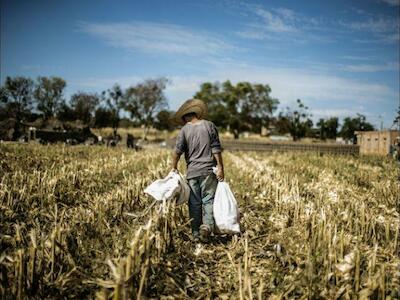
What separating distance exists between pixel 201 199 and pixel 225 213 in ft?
1.49

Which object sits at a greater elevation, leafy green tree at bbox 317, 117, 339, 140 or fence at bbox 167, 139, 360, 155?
leafy green tree at bbox 317, 117, 339, 140

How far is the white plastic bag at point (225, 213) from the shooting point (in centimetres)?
445

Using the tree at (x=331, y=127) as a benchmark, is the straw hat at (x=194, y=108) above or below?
below

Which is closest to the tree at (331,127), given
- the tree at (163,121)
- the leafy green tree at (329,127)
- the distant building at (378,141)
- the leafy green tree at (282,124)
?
the leafy green tree at (329,127)

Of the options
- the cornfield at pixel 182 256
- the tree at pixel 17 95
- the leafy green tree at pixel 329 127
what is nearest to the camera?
the cornfield at pixel 182 256

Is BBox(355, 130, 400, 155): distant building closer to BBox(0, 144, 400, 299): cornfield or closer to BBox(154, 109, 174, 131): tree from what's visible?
BBox(0, 144, 400, 299): cornfield

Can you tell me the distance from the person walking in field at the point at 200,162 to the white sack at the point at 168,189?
185 mm

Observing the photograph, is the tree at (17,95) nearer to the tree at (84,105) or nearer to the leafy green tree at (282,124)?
the tree at (84,105)

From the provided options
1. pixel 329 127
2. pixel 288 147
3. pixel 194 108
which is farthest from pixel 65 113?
pixel 329 127

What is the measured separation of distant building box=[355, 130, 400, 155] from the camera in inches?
1070

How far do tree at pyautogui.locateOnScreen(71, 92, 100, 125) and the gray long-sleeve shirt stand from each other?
181 ft

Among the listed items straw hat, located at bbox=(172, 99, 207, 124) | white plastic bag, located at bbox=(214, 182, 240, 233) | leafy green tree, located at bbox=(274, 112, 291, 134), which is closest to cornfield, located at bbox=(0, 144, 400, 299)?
white plastic bag, located at bbox=(214, 182, 240, 233)

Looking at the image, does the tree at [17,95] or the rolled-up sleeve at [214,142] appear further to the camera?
the tree at [17,95]

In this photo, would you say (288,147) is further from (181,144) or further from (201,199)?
(181,144)
